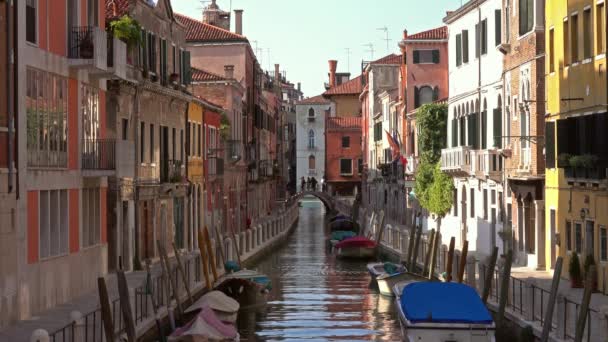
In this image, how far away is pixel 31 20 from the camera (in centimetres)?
2200

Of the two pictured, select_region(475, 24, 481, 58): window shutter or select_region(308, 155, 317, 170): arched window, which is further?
select_region(308, 155, 317, 170): arched window

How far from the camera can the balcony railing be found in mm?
26031

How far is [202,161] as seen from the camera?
147 feet

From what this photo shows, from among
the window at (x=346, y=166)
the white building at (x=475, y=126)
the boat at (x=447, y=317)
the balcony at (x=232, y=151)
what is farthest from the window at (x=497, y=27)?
the window at (x=346, y=166)

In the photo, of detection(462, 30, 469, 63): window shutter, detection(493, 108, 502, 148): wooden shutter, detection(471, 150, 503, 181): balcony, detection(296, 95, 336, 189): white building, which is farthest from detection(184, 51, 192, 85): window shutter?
detection(296, 95, 336, 189): white building

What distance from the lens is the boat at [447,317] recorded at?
19.7 meters

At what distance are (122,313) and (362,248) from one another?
2871 cm

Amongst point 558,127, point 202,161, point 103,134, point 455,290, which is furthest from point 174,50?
point 455,290

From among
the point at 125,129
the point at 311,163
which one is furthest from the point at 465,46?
the point at 311,163

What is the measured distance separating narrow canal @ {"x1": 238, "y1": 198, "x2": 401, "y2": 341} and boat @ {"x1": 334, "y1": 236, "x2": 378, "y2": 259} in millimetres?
687

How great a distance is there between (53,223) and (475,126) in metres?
18.6

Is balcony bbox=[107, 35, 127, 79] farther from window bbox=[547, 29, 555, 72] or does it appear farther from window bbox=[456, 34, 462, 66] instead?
window bbox=[456, 34, 462, 66]

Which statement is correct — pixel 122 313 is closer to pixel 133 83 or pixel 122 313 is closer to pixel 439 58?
pixel 133 83

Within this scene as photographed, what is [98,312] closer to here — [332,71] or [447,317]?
[447,317]
